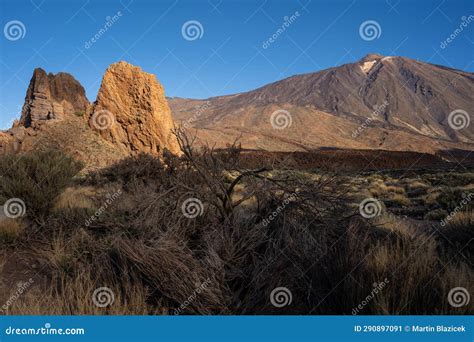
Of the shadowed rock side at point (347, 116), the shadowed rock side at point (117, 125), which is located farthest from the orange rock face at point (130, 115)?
the shadowed rock side at point (347, 116)

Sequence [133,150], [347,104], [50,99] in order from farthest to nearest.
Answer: [347,104], [50,99], [133,150]

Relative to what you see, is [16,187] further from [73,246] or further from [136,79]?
[136,79]

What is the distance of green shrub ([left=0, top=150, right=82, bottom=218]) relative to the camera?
7.23 metres

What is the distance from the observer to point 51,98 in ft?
112

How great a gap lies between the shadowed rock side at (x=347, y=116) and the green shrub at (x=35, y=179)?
51.9 metres

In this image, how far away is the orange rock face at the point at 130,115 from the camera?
2481cm

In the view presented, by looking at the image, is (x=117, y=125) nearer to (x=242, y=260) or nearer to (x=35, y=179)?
(x=35, y=179)

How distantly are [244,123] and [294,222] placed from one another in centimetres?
9738

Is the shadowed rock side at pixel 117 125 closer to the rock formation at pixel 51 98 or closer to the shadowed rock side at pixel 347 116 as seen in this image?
the rock formation at pixel 51 98

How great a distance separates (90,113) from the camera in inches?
1032

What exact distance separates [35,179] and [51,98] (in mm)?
30522

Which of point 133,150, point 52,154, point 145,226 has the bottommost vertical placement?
point 145,226

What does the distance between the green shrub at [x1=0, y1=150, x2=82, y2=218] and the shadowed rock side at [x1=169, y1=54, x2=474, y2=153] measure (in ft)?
170

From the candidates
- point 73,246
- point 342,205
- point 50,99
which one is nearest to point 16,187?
point 73,246
